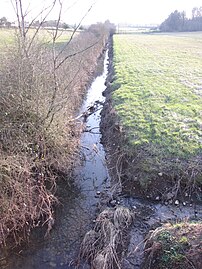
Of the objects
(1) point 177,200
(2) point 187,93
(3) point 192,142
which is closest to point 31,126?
(1) point 177,200

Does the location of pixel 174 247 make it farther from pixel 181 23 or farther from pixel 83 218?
pixel 181 23

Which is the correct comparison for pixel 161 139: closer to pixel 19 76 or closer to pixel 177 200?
pixel 177 200

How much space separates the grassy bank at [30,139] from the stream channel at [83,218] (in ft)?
1.41

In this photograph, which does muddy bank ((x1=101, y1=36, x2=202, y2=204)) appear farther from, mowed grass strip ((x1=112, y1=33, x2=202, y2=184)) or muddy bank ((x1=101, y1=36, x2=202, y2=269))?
mowed grass strip ((x1=112, y1=33, x2=202, y2=184))

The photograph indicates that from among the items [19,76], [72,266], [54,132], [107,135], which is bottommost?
[72,266]

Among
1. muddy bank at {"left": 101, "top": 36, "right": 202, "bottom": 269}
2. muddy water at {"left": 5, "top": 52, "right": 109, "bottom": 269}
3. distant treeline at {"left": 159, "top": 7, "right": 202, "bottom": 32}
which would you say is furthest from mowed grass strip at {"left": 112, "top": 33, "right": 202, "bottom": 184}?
distant treeline at {"left": 159, "top": 7, "right": 202, "bottom": 32}

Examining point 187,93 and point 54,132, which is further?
point 187,93

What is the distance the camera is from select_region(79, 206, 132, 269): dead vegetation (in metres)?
7.05

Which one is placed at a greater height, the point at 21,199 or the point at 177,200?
the point at 21,199

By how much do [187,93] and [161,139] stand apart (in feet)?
22.0

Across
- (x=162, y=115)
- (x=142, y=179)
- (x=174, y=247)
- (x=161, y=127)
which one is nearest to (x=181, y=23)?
(x=162, y=115)

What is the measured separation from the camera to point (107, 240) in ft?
24.5

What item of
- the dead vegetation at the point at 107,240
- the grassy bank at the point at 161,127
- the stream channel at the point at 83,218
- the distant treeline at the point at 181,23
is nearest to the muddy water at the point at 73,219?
the stream channel at the point at 83,218

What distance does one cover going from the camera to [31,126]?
9.84 metres
